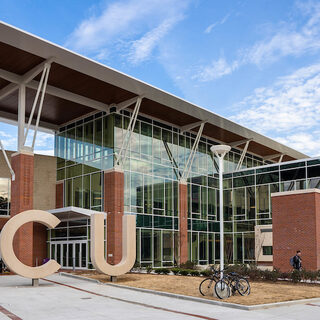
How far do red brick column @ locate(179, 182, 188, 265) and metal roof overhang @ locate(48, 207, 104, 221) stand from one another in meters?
9.02

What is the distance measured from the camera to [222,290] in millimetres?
16109

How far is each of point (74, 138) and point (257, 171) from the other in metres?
16.6

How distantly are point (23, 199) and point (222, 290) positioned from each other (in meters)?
17.1

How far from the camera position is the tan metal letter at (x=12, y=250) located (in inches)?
825

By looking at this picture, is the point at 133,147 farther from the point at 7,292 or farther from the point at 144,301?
the point at 144,301

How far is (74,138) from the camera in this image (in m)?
37.8

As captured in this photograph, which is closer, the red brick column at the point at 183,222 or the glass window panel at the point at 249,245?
the red brick column at the point at 183,222

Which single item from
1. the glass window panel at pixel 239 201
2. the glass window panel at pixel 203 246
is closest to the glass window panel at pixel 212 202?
the glass window panel at pixel 239 201

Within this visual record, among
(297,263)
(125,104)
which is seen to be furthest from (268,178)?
(297,263)

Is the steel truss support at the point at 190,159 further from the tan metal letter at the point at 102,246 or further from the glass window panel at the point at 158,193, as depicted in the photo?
the tan metal letter at the point at 102,246

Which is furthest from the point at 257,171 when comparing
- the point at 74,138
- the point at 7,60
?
the point at 7,60

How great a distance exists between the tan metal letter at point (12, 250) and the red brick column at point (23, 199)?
22.8 feet

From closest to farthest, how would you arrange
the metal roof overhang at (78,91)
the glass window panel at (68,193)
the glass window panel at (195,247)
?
1. the metal roof overhang at (78,91)
2. the glass window panel at (68,193)
3. the glass window panel at (195,247)

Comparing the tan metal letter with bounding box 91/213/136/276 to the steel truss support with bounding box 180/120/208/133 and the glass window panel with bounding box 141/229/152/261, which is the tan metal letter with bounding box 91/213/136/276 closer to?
the glass window panel with bounding box 141/229/152/261
